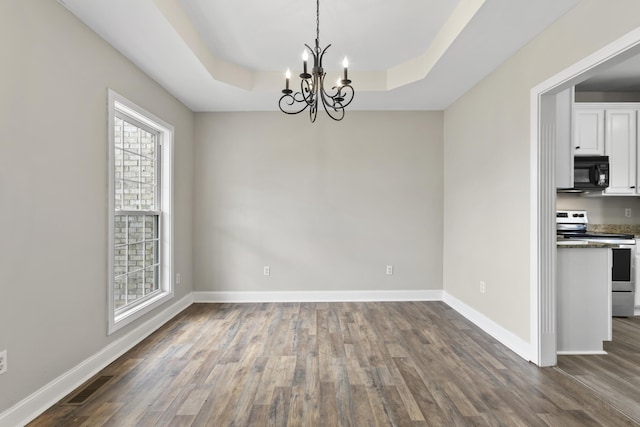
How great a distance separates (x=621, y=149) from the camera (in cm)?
410

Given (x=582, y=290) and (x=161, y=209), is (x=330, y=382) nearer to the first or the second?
(x=582, y=290)

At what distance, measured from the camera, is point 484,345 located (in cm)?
313

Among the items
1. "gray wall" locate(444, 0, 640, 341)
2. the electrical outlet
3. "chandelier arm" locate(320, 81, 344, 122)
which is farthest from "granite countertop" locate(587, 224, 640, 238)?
the electrical outlet

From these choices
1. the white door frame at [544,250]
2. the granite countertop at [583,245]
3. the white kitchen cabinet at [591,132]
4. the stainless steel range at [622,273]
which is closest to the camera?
the white door frame at [544,250]

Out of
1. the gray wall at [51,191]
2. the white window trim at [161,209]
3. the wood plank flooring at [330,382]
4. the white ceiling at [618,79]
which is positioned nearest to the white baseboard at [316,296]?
the white window trim at [161,209]

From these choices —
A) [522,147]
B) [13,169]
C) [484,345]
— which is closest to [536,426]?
[484,345]

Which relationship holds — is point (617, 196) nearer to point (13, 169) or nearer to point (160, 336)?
point (160, 336)

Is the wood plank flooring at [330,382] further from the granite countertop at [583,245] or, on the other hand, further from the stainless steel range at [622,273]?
the stainless steel range at [622,273]

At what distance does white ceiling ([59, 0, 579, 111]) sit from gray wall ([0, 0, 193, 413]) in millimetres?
339

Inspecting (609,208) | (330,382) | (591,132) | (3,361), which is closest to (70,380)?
(3,361)

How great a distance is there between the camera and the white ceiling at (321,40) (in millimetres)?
2451

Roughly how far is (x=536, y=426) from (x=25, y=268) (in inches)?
122

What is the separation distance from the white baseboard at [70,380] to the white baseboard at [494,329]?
340 cm

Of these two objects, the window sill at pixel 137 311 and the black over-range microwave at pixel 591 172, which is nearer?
the window sill at pixel 137 311
